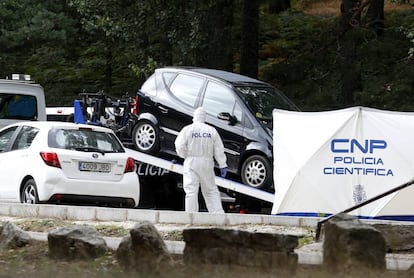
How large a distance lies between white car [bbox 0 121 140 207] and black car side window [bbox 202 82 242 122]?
1926mm

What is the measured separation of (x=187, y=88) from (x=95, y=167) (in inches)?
112

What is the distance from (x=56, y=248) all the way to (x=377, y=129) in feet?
18.3

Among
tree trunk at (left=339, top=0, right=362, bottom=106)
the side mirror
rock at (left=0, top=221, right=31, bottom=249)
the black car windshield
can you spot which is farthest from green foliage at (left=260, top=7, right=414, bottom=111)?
rock at (left=0, top=221, right=31, bottom=249)

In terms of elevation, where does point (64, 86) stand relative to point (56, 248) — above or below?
above

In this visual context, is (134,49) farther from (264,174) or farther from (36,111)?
(264,174)

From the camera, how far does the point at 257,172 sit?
1453 cm

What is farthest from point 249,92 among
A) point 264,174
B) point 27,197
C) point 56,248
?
point 56,248

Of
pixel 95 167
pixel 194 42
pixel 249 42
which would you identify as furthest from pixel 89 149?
pixel 249 42

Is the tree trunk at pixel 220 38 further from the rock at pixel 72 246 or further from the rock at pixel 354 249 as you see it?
the rock at pixel 354 249

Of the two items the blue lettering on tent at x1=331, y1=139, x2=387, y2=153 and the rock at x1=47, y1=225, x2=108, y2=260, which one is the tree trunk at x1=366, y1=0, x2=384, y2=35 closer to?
the blue lettering on tent at x1=331, y1=139, x2=387, y2=153

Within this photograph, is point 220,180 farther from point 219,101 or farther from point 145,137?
point 145,137

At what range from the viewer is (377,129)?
41.8ft

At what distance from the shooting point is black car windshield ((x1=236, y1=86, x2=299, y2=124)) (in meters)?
15.0

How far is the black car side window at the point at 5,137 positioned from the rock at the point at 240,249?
6.85 metres
